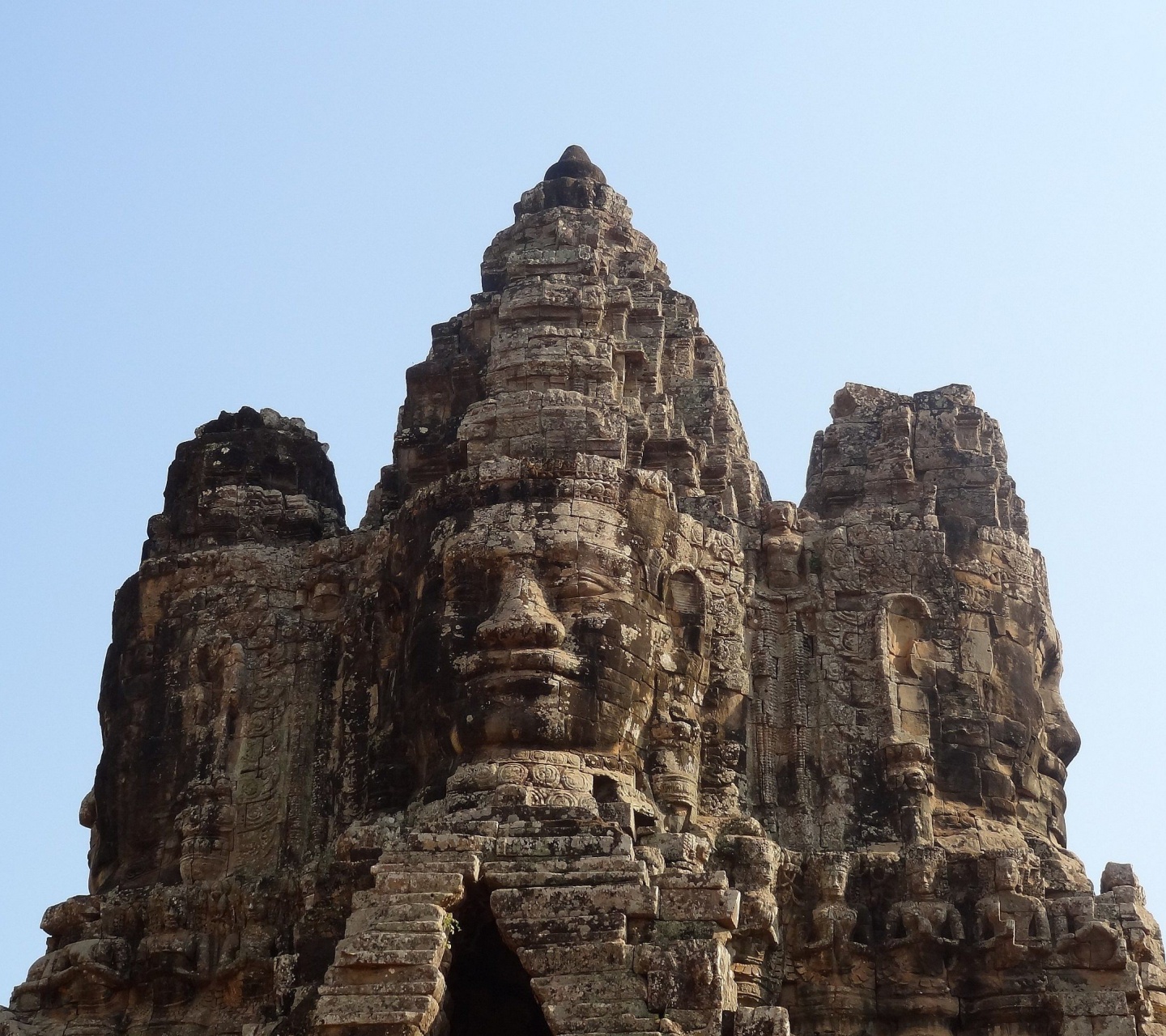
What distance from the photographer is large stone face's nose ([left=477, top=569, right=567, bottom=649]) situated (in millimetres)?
22641

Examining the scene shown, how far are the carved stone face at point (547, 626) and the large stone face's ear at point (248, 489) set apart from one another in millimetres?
3882

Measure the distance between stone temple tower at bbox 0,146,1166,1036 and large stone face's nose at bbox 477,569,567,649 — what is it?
36 mm

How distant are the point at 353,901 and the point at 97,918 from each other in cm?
510

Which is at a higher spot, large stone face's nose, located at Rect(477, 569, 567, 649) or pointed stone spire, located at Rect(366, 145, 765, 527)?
pointed stone spire, located at Rect(366, 145, 765, 527)

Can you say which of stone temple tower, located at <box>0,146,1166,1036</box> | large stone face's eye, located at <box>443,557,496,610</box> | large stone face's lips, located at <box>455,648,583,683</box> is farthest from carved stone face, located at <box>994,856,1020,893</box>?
large stone face's eye, located at <box>443,557,496,610</box>

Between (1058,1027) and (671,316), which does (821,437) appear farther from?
(1058,1027)

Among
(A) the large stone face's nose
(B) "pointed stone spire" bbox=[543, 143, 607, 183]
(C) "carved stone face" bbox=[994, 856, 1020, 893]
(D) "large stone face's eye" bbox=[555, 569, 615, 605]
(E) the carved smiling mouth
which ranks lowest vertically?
(C) "carved stone face" bbox=[994, 856, 1020, 893]

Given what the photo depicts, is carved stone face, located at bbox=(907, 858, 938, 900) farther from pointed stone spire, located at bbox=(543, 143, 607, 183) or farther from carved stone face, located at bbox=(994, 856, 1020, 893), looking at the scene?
pointed stone spire, located at bbox=(543, 143, 607, 183)

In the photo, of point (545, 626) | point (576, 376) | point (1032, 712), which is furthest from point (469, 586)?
point (1032, 712)

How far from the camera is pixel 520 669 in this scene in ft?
74.2

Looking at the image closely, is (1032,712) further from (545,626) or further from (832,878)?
(545,626)

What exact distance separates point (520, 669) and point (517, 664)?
52 mm

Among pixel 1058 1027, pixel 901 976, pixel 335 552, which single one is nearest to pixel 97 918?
pixel 335 552

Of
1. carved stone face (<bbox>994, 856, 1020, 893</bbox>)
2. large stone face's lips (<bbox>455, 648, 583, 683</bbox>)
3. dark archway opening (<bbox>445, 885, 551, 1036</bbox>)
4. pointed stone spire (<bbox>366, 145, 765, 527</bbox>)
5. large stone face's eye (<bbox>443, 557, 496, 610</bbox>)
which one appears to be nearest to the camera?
dark archway opening (<bbox>445, 885, 551, 1036</bbox>)
